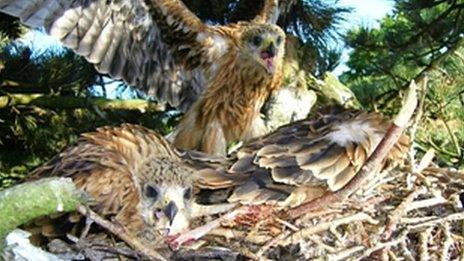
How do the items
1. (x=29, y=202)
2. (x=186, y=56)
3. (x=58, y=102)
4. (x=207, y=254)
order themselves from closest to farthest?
1. (x=29, y=202)
2. (x=207, y=254)
3. (x=186, y=56)
4. (x=58, y=102)

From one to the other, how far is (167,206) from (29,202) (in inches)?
48.8

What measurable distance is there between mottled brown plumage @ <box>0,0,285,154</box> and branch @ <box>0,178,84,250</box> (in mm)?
2862

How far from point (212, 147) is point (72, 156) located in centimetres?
169

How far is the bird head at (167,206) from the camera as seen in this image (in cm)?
270

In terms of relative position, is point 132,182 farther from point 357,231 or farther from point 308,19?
point 308,19

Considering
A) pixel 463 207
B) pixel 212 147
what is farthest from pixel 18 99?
pixel 463 207

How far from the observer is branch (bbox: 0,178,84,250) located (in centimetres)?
148

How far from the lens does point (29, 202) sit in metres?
1.50

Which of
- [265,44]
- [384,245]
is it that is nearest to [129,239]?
[384,245]

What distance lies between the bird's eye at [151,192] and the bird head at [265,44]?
1575 millimetres

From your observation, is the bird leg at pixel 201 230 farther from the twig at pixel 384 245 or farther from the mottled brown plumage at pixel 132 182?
the twig at pixel 384 245

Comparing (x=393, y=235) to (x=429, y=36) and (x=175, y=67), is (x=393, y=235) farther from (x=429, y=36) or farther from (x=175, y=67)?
(x=429, y=36)

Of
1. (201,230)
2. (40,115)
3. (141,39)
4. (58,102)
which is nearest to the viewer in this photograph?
(201,230)

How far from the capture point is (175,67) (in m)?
4.93
